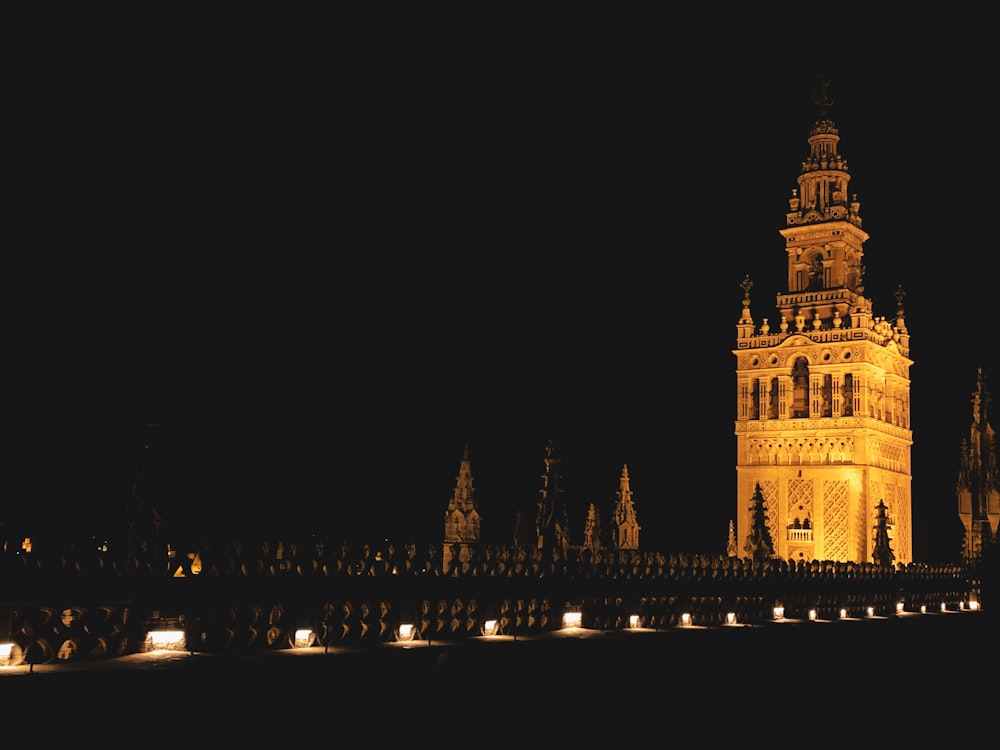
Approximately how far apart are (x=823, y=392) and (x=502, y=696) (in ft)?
165

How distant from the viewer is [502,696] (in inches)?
496

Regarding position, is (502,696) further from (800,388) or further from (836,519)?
(800,388)

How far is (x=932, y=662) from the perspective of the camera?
18.5 meters

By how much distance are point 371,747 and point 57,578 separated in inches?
162

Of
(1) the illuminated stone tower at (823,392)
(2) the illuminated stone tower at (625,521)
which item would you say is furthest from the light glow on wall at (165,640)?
(1) the illuminated stone tower at (823,392)

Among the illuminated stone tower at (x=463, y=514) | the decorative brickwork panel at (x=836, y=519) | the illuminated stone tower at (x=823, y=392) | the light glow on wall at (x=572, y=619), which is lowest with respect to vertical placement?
the light glow on wall at (x=572, y=619)

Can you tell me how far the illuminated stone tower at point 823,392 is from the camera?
193ft

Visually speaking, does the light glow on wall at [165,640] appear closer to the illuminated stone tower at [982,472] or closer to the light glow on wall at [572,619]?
the light glow on wall at [572,619]

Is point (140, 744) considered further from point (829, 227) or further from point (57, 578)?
point (829, 227)

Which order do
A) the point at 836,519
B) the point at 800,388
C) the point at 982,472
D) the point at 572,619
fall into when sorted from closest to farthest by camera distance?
the point at 572,619 < the point at 982,472 < the point at 836,519 < the point at 800,388

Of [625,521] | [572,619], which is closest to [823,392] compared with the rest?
[625,521]

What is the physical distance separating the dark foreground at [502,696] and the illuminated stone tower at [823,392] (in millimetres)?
42524

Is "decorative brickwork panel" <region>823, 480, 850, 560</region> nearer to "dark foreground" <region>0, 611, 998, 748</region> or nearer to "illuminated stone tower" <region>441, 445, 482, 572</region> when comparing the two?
"illuminated stone tower" <region>441, 445, 482, 572</region>

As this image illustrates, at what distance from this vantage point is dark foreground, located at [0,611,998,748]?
32.6 ft
